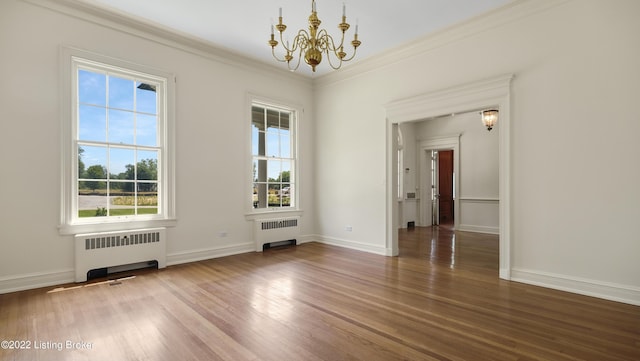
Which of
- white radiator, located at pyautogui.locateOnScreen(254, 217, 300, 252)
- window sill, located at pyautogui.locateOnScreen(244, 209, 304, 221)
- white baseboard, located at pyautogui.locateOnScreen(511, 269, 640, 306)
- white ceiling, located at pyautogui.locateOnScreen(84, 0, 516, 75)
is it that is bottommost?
white baseboard, located at pyautogui.locateOnScreen(511, 269, 640, 306)

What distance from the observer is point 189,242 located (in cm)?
491

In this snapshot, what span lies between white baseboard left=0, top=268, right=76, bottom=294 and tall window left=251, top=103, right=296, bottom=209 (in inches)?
113

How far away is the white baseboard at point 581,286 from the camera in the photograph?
3.16 metres

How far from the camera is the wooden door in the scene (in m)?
10.5

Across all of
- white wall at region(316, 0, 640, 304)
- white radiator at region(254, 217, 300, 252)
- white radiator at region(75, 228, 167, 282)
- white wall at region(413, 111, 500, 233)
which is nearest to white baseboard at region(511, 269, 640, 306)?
white wall at region(316, 0, 640, 304)

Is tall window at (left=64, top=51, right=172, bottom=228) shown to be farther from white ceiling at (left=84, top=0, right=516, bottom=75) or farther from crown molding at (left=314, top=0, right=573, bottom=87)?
crown molding at (left=314, top=0, right=573, bottom=87)

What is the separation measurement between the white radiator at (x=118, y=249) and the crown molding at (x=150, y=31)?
9.22ft

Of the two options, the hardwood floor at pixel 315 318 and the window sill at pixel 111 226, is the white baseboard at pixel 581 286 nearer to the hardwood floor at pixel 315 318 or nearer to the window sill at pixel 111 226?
the hardwood floor at pixel 315 318

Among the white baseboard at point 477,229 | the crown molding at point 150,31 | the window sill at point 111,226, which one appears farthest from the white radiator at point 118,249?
the white baseboard at point 477,229

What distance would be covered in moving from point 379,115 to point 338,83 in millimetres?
1276

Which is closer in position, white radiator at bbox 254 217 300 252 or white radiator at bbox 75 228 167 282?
white radiator at bbox 75 228 167 282

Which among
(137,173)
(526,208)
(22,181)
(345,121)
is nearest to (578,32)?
(526,208)

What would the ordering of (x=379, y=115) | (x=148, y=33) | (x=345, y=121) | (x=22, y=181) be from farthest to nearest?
(x=345, y=121) < (x=379, y=115) < (x=148, y=33) < (x=22, y=181)

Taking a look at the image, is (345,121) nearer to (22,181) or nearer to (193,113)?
(193,113)
